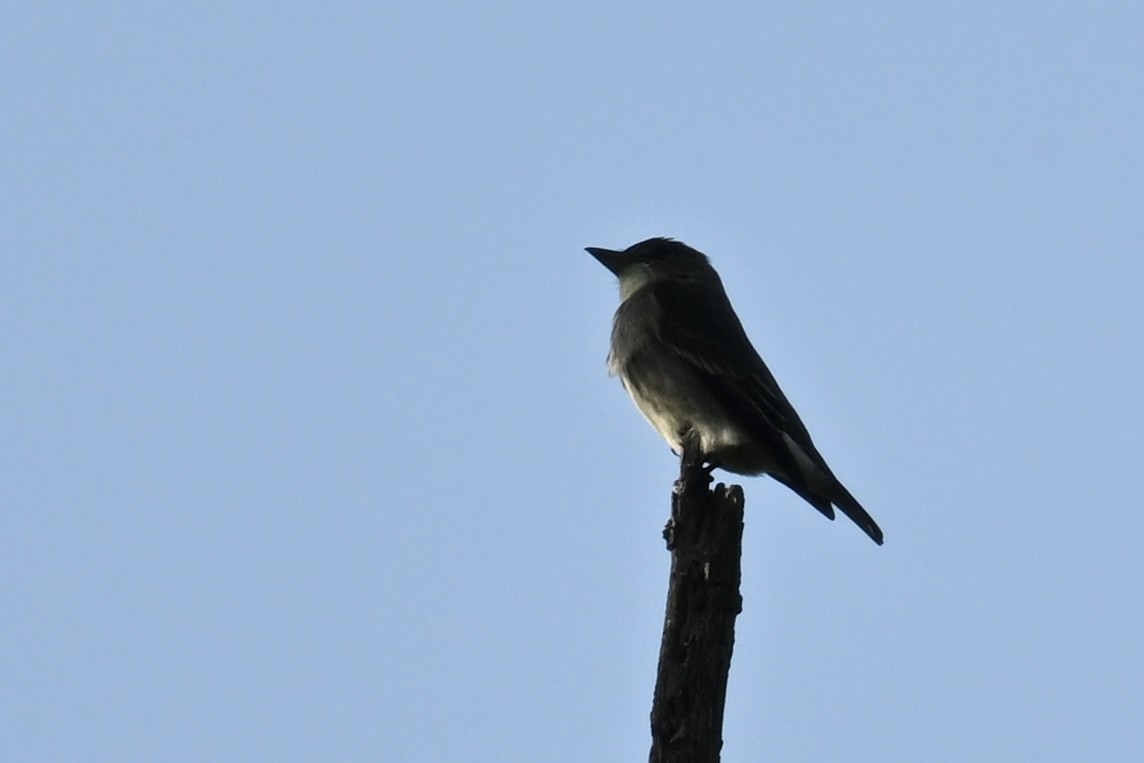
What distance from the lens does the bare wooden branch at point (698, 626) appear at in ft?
21.7

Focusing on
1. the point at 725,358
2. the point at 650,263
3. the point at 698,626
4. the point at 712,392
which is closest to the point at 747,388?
the point at 712,392

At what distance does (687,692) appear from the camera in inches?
263

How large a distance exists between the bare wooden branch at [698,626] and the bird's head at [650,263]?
494cm

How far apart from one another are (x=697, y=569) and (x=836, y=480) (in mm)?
3527

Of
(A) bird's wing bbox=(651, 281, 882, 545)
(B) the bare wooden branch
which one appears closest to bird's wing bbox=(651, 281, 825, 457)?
(A) bird's wing bbox=(651, 281, 882, 545)

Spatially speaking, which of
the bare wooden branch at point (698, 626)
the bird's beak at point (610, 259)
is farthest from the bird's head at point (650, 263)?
the bare wooden branch at point (698, 626)

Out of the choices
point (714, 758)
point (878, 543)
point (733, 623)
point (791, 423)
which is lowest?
point (714, 758)

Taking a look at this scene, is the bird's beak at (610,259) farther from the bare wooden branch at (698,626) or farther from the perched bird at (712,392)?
the bare wooden branch at (698,626)

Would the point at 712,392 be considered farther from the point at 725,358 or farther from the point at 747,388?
the point at 725,358

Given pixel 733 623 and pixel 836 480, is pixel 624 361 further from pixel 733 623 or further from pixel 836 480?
pixel 733 623

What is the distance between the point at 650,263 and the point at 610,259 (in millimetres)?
280

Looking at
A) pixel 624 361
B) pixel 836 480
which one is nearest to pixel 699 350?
pixel 624 361

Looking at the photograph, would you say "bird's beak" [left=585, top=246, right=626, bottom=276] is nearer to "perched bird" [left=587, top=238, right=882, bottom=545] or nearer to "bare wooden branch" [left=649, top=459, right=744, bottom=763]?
"perched bird" [left=587, top=238, right=882, bottom=545]

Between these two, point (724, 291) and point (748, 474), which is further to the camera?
point (724, 291)
